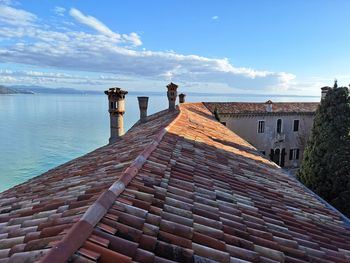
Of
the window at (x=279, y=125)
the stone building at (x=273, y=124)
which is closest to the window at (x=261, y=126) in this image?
the stone building at (x=273, y=124)

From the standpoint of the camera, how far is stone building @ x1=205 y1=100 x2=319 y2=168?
88.1 ft

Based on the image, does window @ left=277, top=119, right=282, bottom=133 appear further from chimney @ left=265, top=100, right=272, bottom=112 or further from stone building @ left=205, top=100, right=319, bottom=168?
chimney @ left=265, top=100, right=272, bottom=112

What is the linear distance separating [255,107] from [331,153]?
50.0 feet

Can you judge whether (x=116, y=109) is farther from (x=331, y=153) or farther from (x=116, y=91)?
(x=331, y=153)

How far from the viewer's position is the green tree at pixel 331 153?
1245cm

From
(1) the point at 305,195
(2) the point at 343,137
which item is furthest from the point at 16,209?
(2) the point at 343,137

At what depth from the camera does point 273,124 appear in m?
28.1

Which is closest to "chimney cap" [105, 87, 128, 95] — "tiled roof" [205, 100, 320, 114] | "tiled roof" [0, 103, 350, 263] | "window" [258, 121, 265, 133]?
"tiled roof" [0, 103, 350, 263]

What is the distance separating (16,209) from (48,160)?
28959 mm

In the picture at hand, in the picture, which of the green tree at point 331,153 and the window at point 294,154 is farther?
the window at point 294,154

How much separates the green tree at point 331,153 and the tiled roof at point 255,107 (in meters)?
11.8

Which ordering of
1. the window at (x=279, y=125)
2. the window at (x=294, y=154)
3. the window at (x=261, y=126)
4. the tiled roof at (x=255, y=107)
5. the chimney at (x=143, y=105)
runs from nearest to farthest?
the chimney at (x=143, y=105)
the tiled roof at (x=255, y=107)
the window at (x=261, y=126)
the window at (x=279, y=125)
the window at (x=294, y=154)

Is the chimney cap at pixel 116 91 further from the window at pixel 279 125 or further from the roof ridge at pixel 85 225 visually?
the window at pixel 279 125

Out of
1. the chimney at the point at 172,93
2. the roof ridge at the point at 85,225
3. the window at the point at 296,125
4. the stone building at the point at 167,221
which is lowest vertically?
the window at the point at 296,125
